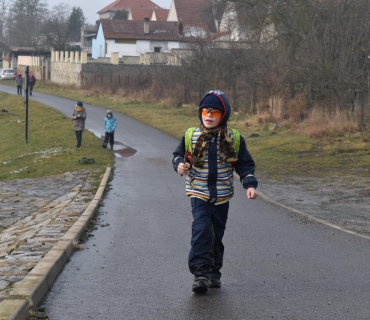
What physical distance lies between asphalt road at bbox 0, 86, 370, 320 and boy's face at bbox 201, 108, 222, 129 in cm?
151

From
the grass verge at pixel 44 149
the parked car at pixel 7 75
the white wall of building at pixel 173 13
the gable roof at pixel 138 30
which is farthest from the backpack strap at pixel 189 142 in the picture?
the white wall of building at pixel 173 13

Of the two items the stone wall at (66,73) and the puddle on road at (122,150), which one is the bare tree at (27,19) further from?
the puddle on road at (122,150)

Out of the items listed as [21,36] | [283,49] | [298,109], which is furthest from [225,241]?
[21,36]

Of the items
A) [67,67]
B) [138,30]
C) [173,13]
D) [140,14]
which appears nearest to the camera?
[67,67]

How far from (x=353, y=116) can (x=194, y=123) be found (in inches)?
342

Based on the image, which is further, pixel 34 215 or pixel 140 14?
pixel 140 14

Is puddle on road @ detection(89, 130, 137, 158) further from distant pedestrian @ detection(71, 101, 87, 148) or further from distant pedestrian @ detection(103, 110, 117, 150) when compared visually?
distant pedestrian @ detection(71, 101, 87, 148)

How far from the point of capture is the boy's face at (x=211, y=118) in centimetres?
570

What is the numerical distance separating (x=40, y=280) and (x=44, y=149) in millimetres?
16582

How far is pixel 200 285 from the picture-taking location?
18.5ft

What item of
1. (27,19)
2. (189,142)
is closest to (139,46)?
(27,19)

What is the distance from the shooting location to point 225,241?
27.0 ft

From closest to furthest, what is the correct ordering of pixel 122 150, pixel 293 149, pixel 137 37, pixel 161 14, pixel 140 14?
pixel 293 149 → pixel 122 150 → pixel 137 37 → pixel 161 14 → pixel 140 14

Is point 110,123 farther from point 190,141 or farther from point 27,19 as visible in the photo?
point 27,19
